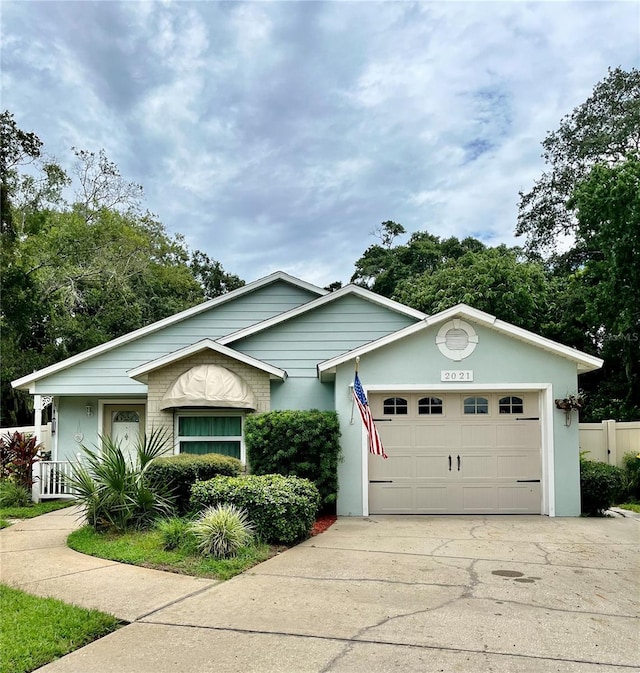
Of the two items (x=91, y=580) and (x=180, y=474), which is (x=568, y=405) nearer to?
(x=180, y=474)

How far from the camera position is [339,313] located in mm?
14703

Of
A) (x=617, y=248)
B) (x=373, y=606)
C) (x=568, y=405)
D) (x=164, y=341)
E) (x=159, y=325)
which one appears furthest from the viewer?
(x=617, y=248)

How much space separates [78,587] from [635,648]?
555 centimetres

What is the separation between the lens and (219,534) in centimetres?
785

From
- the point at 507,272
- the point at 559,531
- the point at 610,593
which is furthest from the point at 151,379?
the point at 507,272

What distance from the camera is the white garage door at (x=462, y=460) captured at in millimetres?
11859

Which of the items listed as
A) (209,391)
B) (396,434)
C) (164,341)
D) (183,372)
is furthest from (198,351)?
(396,434)

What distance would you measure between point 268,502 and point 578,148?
82.1 feet

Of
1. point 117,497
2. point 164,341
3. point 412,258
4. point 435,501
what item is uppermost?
point 412,258

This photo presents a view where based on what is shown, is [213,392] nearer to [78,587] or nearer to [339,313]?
[339,313]

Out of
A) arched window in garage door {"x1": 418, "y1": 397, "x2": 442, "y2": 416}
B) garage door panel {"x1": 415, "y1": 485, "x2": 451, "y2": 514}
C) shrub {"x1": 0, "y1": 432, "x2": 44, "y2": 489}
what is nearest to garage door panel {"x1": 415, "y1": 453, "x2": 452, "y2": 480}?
garage door panel {"x1": 415, "y1": 485, "x2": 451, "y2": 514}

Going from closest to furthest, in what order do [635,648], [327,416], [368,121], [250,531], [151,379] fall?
[635,648] → [250,531] → [327,416] → [151,379] → [368,121]

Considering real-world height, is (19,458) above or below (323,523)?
above

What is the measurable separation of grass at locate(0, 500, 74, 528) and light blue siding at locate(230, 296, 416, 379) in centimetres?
540
